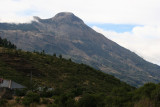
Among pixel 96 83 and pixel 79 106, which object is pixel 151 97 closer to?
pixel 79 106

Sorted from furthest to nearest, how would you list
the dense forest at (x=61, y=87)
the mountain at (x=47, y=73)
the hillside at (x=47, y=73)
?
the hillside at (x=47, y=73) → the mountain at (x=47, y=73) → the dense forest at (x=61, y=87)

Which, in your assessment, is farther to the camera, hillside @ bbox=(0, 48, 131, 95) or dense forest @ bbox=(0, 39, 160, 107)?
hillside @ bbox=(0, 48, 131, 95)

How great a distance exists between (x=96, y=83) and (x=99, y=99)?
2236 inches

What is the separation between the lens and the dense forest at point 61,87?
25375mm

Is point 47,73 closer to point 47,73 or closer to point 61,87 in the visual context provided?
point 47,73

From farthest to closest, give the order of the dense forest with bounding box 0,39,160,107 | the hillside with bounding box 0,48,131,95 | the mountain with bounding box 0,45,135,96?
the hillside with bounding box 0,48,131,95 → the mountain with bounding box 0,45,135,96 → the dense forest with bounding box 0,39,160,107

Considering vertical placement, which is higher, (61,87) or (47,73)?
(47,73)

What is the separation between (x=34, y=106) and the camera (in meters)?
27.1

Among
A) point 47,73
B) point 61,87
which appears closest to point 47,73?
point 47,73

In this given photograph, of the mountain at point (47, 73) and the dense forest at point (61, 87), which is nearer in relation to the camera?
the dense forest at point (61, 87)

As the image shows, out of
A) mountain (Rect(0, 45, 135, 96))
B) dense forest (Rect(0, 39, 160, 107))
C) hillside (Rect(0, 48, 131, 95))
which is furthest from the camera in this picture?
hillside (Rect(0, 48, 131, 95))

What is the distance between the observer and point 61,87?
221 feet

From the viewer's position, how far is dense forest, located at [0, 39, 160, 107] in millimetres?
25375

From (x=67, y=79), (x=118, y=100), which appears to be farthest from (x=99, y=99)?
(x=67, y=79)
